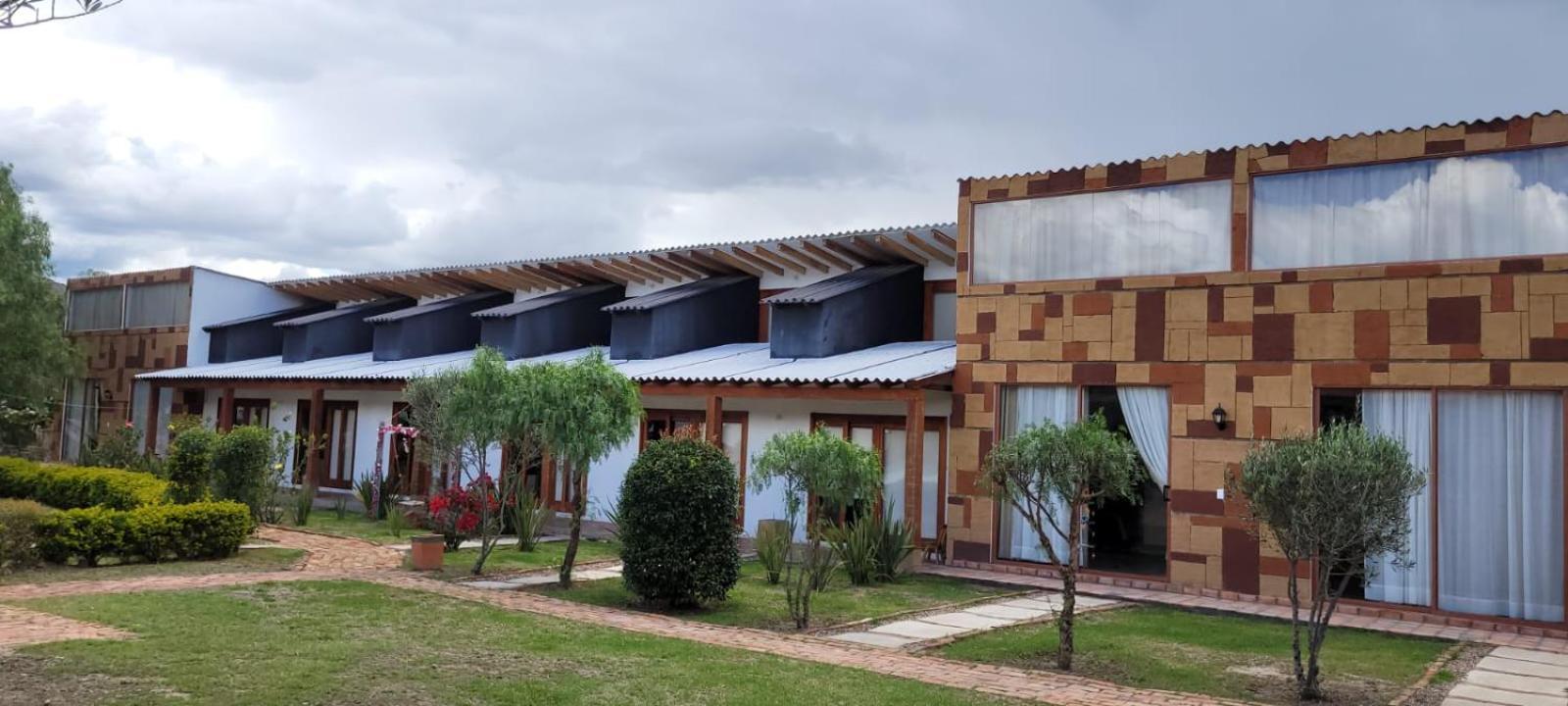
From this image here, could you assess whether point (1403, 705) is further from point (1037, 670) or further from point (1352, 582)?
point (1352, 582)

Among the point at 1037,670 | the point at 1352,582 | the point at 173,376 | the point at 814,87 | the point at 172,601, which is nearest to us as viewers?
the point at 1037,670

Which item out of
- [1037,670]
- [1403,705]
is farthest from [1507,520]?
[1037,670]

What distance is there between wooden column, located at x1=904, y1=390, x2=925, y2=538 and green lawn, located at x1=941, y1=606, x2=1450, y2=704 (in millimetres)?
3763

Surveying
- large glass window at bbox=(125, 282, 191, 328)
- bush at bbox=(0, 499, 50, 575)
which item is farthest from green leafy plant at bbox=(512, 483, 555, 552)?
large glass window at bbox=(125, 282, 191, 328)

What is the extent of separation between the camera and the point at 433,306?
26750 mm

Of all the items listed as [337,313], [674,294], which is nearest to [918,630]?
[674,294]

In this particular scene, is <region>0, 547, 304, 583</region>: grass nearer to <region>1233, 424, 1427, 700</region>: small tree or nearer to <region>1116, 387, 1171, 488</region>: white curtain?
<region>1116, 387, 1171, 488</region>: white curtain

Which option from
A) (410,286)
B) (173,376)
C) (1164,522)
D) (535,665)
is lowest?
(535,665)

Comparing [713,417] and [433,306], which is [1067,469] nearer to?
[713,417]

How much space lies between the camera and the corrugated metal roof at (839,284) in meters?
18.5

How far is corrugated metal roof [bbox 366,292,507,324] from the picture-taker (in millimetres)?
25719

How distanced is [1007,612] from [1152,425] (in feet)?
11.4

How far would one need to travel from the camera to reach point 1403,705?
7809mm

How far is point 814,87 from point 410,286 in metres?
15.3
